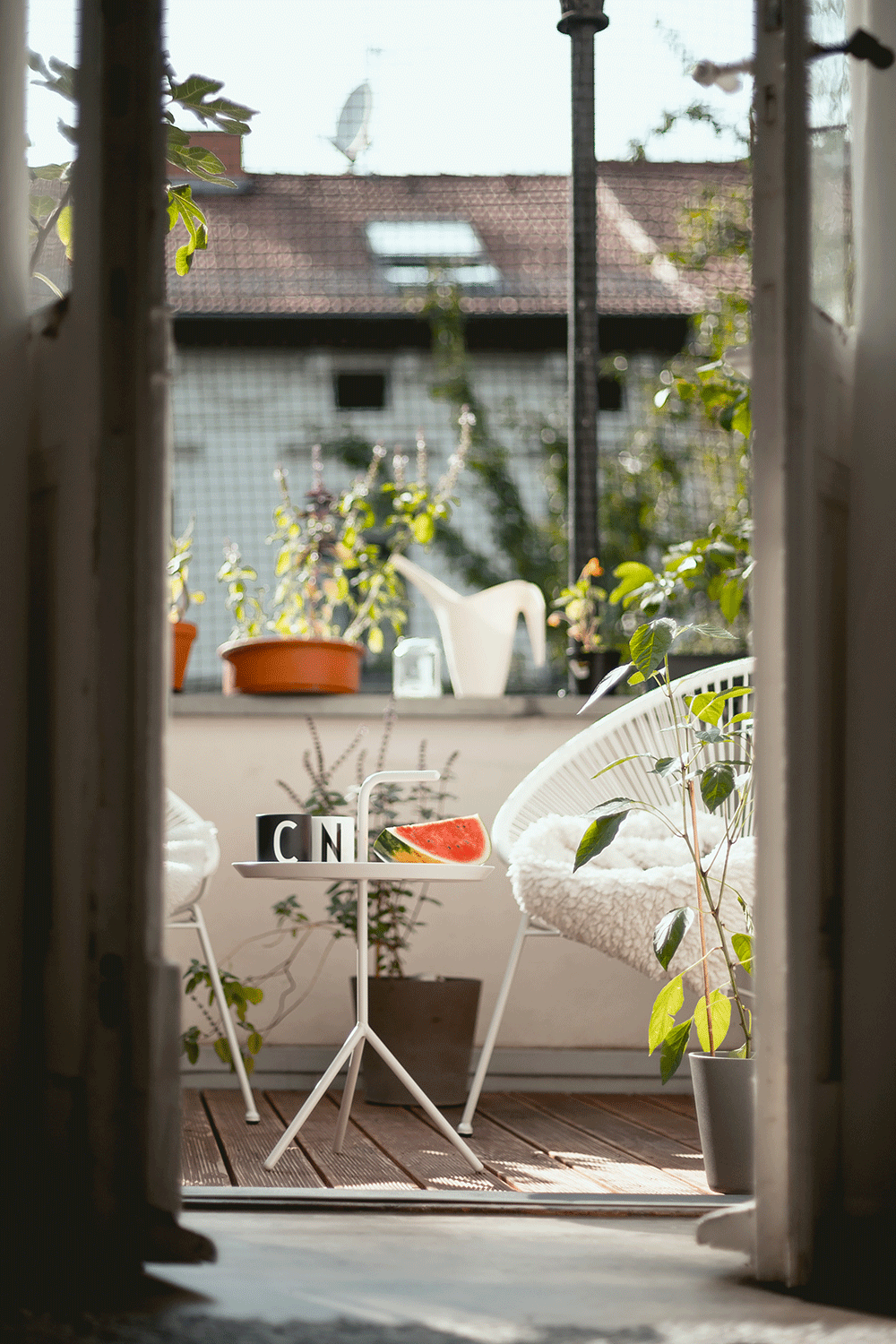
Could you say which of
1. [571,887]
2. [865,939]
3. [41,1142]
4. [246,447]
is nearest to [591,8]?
[571,887]

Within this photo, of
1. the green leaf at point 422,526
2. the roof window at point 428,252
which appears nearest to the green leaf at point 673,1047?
the green leaf at point 422,526

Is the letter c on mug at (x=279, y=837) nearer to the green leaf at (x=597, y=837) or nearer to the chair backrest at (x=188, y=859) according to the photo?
the chair backrest at (x=188, y=859)

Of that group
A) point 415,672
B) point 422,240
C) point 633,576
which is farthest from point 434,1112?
point 422,240

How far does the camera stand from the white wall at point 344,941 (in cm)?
328

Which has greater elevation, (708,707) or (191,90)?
(191,90)

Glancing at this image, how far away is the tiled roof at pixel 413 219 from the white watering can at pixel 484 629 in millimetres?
3701

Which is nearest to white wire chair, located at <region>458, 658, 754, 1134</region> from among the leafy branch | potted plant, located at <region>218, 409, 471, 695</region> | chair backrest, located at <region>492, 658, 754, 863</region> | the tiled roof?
chair backrest, located at <region>492, 658, 754, 863</region>

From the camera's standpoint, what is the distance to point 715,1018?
6.75 ft

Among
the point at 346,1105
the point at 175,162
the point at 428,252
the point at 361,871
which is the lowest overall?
the point at 346,1105

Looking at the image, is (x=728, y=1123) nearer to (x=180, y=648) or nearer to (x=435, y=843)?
(x=435, y=843)

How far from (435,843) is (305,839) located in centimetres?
23

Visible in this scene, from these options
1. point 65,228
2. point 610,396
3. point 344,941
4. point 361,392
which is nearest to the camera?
point 65,228

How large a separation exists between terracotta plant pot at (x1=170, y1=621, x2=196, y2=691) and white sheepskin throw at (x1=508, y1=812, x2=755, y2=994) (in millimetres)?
1261

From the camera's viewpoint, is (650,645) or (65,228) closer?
(65,228)
